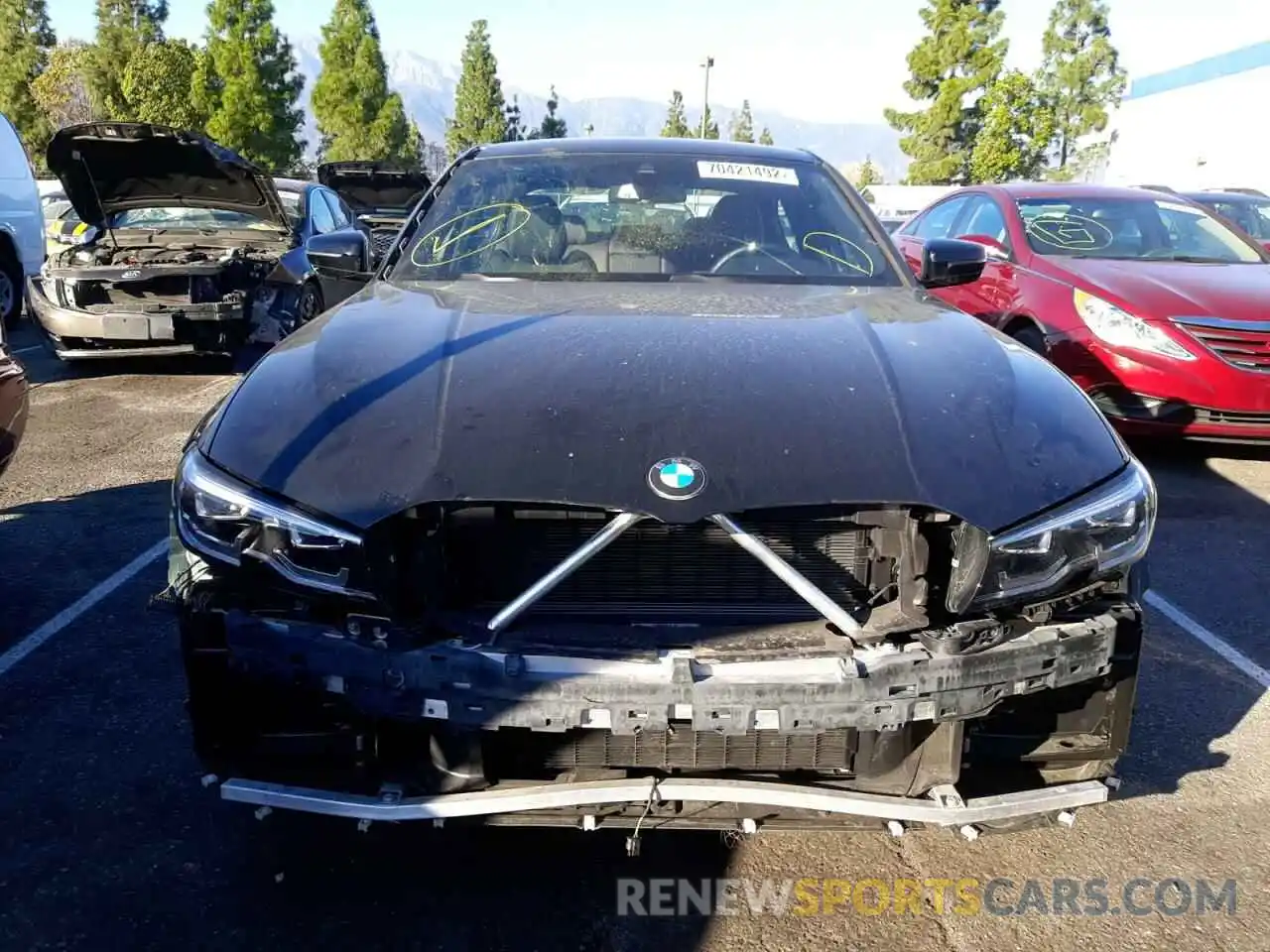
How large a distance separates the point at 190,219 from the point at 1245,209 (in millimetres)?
9815

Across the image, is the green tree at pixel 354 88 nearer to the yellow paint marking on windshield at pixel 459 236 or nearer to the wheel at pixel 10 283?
the wheel at pixel 10 283

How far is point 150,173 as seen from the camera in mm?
7586

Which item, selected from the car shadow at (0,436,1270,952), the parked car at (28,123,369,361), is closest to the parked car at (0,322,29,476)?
the car shadow at (0,436,1270,952)

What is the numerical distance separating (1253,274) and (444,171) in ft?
16.1

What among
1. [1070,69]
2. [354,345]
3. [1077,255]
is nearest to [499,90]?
[1070,69]

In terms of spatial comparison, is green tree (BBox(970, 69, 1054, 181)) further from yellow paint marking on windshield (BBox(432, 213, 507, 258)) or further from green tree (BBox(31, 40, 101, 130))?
yellow paint marking on windshield (BBox(432, 213, 507, 258))

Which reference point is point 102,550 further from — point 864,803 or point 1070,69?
point 1070,69

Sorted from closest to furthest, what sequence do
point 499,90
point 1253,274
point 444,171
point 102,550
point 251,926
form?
point 251,926
point 444,171
point 102,550
point 1253,274
point 499,90

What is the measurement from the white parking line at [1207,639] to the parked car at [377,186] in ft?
37.5

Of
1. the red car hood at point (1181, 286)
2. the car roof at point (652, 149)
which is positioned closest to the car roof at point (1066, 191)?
the red car hood at point (1181, 286)

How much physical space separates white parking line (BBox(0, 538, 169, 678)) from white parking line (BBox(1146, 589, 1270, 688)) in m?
3.86

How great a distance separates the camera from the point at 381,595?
6.24 ft

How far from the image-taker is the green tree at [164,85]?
105ft

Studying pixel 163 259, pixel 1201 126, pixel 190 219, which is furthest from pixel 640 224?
pixel 1201 126
